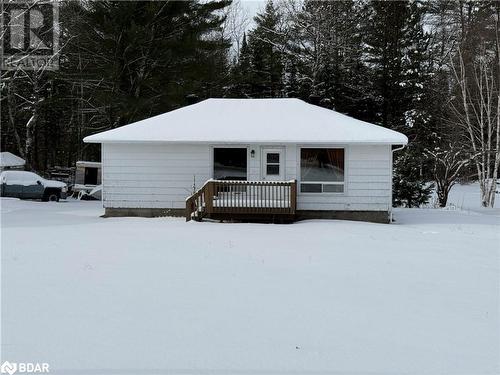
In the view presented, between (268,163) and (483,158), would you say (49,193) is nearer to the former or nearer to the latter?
(268,163)

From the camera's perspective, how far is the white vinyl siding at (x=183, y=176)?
15.9 metres

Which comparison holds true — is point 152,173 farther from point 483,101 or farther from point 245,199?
point 483,101

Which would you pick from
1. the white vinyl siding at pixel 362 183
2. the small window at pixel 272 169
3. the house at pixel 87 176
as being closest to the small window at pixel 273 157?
the small window at pixel 272 169

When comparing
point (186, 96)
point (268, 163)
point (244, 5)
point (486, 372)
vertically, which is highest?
point (244, 5)

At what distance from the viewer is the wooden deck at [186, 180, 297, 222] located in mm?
15188

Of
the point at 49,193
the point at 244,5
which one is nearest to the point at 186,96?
the point at 49,193

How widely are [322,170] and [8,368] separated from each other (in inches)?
506

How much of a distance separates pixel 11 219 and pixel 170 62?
15479 mm

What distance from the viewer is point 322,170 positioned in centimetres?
1616

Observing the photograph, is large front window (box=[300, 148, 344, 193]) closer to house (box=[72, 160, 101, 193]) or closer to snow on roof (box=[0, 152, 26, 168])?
house (box=[72, 160, 101, 193])

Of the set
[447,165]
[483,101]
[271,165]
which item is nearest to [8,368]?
[271,165]

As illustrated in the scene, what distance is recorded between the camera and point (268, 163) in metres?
16.4

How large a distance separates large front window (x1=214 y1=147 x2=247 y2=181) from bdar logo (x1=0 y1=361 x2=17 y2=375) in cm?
1242

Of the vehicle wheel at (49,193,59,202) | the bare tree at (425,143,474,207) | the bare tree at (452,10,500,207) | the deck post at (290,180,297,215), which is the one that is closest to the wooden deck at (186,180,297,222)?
the deck post at (290,180,297,215)
